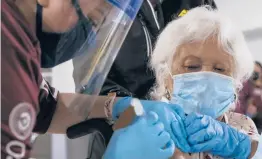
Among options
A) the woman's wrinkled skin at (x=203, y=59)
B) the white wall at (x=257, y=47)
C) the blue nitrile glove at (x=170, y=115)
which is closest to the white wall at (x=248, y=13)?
the white wall at (x=257, y=47)

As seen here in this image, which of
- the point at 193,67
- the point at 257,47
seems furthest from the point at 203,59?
the point at 257,47

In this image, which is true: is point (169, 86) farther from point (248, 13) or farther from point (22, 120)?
point (248, 13)

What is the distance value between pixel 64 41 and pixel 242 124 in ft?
1.85

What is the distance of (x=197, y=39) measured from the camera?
101 cm

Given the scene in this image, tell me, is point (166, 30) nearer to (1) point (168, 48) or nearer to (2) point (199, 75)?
(1) point (168, 48)

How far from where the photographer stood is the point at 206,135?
0.89 metres

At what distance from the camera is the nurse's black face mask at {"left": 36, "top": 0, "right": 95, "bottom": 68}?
0.61m

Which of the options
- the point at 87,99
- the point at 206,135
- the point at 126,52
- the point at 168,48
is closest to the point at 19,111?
the point at 87,99

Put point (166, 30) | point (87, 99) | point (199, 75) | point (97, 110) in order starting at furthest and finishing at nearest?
1. point (166, 30)
2. point (199, 75)
3. point (97, 110)
4. point (87, 99)

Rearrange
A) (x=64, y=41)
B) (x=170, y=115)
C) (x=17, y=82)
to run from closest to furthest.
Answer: (x=17, y=82) < (x=64, y=41) < (x=170, y=115)

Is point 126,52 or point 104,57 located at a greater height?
point 104,57

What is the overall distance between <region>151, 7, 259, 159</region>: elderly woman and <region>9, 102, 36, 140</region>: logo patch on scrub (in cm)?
44

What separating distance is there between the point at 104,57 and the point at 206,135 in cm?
29

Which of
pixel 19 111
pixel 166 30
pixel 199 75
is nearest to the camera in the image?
pixel 19 111
